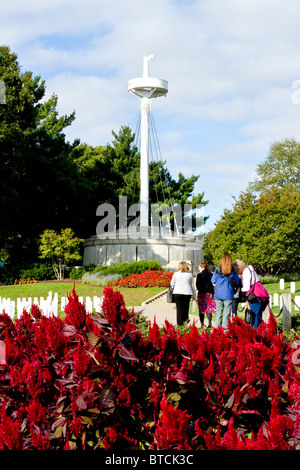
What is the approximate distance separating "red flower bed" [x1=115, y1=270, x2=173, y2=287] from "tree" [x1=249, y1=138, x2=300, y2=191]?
82.9 ft

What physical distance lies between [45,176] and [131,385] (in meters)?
25.6

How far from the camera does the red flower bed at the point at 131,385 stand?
8.15 ft

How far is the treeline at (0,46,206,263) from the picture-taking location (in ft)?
75.4

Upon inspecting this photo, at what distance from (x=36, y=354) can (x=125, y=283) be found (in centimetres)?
1674

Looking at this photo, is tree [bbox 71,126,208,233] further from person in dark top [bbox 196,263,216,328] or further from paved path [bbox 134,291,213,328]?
person in dark top [bbox 196,263,216,328]

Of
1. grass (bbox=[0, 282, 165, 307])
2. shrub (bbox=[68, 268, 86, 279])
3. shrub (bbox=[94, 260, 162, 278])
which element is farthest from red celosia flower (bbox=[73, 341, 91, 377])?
shrub (bbox=[68, 268, 86, 279])

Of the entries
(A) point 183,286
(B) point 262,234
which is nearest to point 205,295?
(A) point 183,286

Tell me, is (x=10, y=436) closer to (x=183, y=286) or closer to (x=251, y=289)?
(x=251, y=289)

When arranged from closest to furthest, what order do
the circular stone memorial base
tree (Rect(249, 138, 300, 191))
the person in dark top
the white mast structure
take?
1. the person in dark top
2. the circular stone memorial base
3. the white mast structure
4. tree (Rect(249, 138, 300, 191))

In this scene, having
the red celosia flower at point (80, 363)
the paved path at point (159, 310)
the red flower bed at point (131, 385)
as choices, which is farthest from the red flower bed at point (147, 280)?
the red celosia flower at point (80, 363)

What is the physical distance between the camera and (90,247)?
27688 millimetres

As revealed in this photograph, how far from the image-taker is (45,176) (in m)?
27.2

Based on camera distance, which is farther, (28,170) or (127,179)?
(127,179)

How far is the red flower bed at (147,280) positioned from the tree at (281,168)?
82.9 feet
